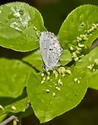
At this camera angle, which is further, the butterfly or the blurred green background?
the blurred green background

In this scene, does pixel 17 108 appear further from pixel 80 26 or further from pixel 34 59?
pixel 34 59

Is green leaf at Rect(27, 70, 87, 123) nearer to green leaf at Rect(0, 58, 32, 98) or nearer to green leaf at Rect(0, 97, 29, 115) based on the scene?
green leaf at Rect(0, 97, 29, 115)

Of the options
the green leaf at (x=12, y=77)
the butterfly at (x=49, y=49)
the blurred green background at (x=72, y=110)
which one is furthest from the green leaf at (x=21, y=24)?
the blurred green background at (x=72, y=110)

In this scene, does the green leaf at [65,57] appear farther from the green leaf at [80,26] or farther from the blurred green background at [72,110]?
the blurred green background at [72,110]

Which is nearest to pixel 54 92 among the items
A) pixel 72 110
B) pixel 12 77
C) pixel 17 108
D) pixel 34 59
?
pixel 17 108

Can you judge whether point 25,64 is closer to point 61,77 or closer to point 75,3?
point 75,3

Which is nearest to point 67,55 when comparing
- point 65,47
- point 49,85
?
point 65,47

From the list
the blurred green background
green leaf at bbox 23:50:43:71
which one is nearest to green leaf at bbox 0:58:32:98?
green leaf at bbox 23:50:43:71
